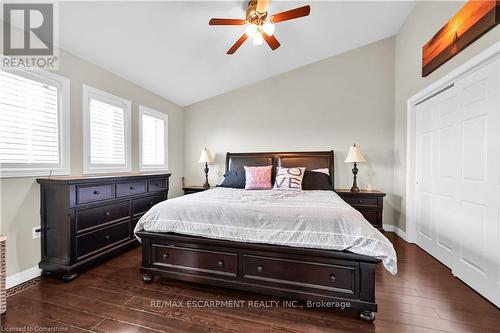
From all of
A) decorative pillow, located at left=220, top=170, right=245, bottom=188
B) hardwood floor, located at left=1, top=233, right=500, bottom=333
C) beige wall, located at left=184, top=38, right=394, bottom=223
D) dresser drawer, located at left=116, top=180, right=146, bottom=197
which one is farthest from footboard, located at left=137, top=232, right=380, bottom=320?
beige wall, located at left=184, top=38, right=394, bottom=223

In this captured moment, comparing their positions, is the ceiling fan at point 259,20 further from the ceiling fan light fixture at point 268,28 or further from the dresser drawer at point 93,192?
the dresser drawer at point 93,192

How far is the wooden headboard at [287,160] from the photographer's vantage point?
13.1 feet

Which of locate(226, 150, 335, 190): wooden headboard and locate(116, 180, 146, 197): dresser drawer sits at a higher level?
locate(226, 150, 335, 190): wooden headboard

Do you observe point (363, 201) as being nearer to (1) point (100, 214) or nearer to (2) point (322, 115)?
(2) point (322, 115)

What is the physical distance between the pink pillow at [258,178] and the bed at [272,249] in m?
1.46

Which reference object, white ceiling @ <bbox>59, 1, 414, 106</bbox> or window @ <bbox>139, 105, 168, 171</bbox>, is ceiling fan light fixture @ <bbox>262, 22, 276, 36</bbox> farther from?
window @ <bbox>139, 105, 168, 171</bbox>

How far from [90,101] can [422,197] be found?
4.66m

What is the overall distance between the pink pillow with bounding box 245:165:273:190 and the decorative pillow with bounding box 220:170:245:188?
0.12 meters

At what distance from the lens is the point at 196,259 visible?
2076 millimetres

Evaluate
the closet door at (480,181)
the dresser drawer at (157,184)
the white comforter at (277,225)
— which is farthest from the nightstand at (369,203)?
the dresser drawer at (157,184)

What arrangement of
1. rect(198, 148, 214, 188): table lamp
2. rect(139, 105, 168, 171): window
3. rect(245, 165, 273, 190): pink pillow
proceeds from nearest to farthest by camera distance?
rect(245, 165, 273, 190): pink pillow < rect(139, 105, 168, 171): window < rect(198, 148, 214, 188): table lamp

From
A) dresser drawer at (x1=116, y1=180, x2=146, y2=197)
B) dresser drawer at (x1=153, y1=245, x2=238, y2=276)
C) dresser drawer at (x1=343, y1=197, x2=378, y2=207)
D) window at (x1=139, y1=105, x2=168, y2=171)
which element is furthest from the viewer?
window at (x1=139, y1=105, x2=168, y2=171)

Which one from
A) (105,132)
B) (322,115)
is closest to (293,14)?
(322,115)

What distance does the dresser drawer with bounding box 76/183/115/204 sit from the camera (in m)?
2.31
